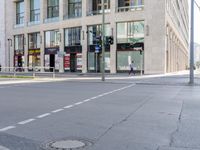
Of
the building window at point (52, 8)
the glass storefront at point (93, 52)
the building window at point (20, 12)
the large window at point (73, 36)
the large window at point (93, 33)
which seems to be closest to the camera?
the large window at point (93, 33)

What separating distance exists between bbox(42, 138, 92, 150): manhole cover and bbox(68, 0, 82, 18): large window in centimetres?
4594

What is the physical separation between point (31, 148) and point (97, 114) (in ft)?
13.7

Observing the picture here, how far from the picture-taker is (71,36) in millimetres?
52281

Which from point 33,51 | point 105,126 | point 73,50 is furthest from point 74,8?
point 105,126

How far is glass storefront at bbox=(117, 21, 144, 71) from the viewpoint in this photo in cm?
4378

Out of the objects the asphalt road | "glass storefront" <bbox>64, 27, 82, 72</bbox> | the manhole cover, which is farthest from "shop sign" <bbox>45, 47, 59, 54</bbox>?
the manhole cover

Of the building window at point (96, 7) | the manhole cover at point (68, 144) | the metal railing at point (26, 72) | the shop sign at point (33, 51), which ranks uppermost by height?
the building window at point (96, 7)

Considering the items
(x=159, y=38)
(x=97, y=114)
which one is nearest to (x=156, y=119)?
(x=97, y=114)

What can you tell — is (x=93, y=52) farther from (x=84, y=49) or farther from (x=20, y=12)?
(x=20, y=12)

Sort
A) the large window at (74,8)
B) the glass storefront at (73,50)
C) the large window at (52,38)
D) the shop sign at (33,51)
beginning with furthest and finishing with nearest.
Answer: the shop sign at (33,51)
the large window at (52,38)
the large window at (74,8)
the glass storefront at (73,50)

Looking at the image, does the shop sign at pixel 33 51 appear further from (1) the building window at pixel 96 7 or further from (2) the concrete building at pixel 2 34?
(1) the building window at pixel 96 7

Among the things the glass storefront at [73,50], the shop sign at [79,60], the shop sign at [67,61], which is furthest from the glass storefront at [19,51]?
the shop sign at [79,60]

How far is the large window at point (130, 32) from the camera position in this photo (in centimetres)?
4394

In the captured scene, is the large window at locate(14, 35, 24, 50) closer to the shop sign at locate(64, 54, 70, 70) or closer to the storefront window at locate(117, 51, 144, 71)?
the shop sign at locate(64, 54, 70, 70)
